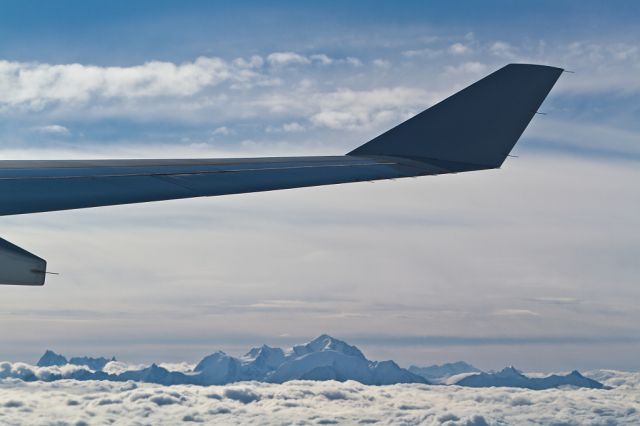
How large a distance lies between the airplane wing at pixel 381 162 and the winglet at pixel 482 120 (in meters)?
0.03

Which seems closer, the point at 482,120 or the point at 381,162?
the point at 482,120

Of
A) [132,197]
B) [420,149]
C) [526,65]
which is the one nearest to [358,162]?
[420,149]

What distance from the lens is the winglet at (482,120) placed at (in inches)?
862

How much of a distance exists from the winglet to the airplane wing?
3cm

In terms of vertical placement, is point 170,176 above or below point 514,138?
below

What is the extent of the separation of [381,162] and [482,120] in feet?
11.5

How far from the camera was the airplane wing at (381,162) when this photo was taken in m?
18.7

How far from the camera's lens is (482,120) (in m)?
22.3

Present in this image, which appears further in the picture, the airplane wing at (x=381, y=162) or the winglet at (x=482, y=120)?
the winglet at (x=482, y=120)

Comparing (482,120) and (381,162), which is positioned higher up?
(482,120)

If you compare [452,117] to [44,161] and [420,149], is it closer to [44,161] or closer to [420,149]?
[420,149]

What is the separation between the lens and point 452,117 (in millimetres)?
22531

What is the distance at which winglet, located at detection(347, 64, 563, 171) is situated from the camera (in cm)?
2189

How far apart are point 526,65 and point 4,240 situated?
1649 cm
